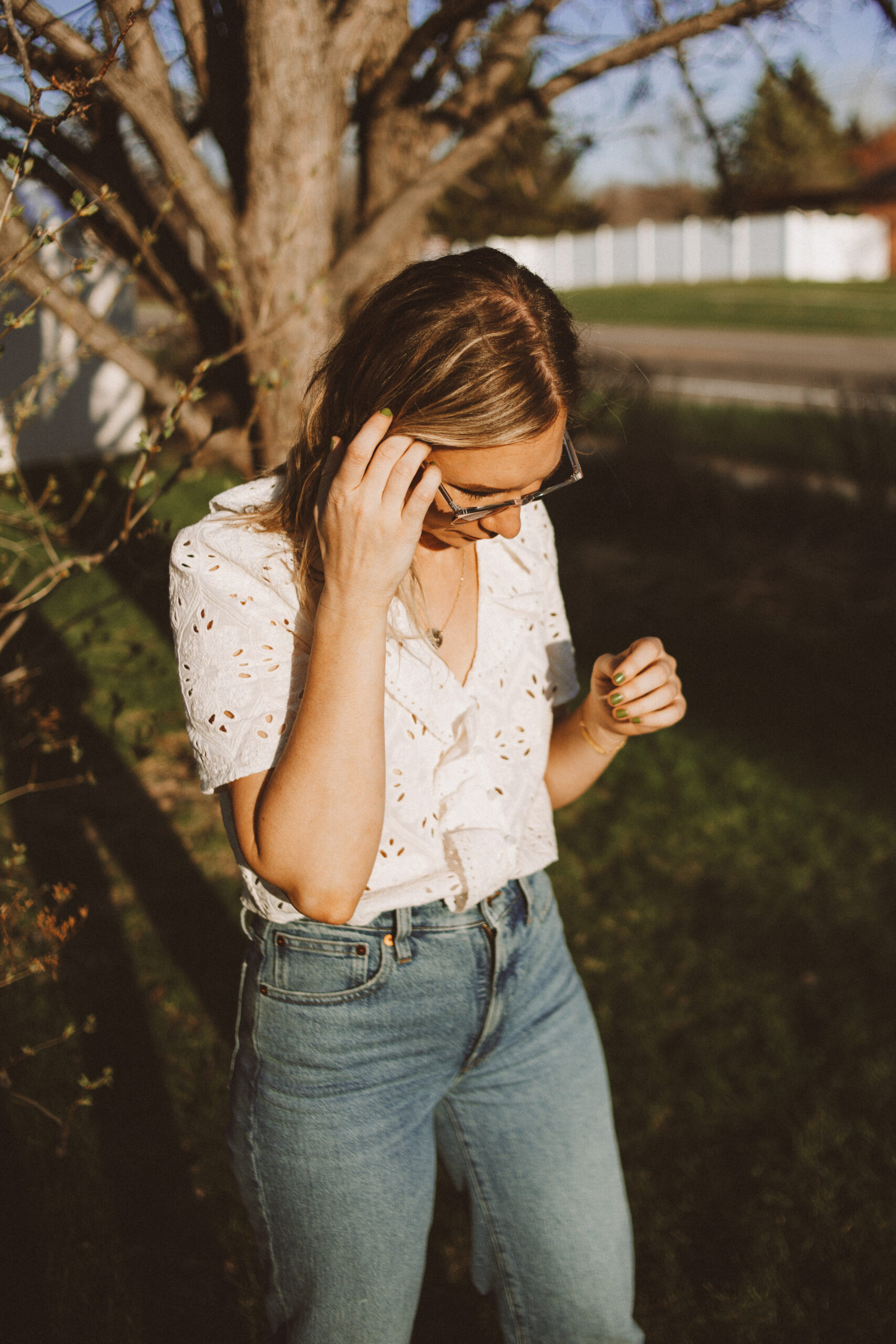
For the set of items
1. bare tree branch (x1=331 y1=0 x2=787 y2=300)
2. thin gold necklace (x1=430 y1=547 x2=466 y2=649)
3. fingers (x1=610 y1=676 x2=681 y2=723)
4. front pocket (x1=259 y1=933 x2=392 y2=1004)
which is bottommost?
front pocket (x1=259 y1=933 x2=392 y2=1004)

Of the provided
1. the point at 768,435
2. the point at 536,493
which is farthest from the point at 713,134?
the point at 768,435

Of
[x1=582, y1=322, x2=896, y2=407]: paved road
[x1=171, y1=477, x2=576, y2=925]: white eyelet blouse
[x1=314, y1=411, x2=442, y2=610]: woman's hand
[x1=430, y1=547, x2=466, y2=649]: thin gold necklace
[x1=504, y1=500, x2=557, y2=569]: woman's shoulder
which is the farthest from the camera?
[x1=582, y1=322, x2=896, y2=407]: paved road

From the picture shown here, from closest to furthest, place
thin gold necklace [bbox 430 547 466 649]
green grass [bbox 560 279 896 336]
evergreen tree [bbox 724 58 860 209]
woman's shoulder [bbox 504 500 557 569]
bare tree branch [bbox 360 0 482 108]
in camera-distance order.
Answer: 1. thin gold necklace [bbox 430 547 466 649]
2. woman's shoulder [bbox 504 500 557 569]
3. bare tree branch [bbox 360 0 482 108]
4. evergreen tree [bbox 724 58 860 209]
5. green grass [bbox 560 279 896 336]

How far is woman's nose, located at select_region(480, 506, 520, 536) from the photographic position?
5.05 ft

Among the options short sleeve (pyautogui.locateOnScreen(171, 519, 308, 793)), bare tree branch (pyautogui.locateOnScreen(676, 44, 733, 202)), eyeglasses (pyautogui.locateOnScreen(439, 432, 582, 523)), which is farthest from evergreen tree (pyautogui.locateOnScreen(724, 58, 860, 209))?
short sleeve (pyautogui.locateOnScreen(171, 519, 308, 793))

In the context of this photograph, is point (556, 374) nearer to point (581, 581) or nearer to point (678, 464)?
point (581, 581)

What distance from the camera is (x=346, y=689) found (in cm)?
130

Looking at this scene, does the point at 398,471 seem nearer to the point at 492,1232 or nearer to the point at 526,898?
the point at 526,898

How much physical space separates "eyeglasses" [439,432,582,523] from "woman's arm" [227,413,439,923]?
0.17 metres

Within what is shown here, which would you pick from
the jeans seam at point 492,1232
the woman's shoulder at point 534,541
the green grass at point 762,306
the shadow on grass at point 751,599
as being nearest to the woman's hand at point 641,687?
the woman's shoulder at point 534,541

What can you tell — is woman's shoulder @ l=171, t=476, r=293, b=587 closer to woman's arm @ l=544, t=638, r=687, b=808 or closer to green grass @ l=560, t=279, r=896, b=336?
woman's arm @ l=544, t=638, r=687, b=808

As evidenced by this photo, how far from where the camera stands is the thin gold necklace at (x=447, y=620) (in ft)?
5.47

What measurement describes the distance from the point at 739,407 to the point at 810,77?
9037 mm

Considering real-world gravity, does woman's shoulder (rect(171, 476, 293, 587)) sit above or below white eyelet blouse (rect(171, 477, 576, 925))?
above
